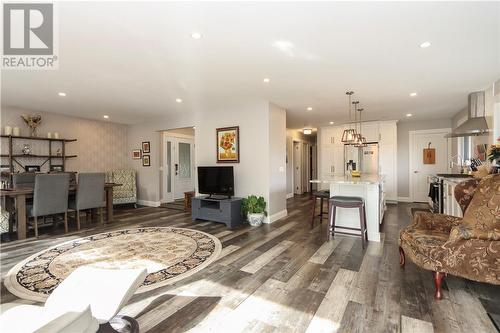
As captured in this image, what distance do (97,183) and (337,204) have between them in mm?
4305

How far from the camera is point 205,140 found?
5500 millimetres

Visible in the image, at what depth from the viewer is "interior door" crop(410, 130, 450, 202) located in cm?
656

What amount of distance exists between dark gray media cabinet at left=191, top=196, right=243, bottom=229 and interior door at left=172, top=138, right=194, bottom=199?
2.90 metres

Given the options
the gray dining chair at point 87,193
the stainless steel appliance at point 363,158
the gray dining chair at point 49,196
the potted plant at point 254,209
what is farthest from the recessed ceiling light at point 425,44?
the gray dining chair at point 49,196

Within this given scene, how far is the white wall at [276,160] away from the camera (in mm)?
4750

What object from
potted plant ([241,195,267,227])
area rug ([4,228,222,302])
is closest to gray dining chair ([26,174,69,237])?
area rug ([4,228,222,302])

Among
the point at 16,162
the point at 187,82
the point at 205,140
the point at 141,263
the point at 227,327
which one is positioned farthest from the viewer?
the point at 205,140

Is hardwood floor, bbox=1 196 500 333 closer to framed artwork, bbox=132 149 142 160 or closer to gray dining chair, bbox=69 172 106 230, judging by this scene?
gray dining chair, bbox=69 172 106 230

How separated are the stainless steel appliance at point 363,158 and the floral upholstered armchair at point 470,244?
4.58m

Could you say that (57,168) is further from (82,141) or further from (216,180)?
(216,180)

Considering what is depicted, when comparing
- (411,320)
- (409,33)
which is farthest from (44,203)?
(409,33)

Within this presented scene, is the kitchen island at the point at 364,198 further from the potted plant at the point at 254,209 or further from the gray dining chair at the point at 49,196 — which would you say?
the gray dining chair at the point at 49,196

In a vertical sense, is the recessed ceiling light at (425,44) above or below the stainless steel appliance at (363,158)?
above

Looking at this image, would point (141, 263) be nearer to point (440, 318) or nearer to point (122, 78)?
point (122, 78)
